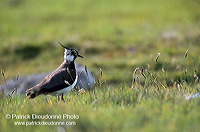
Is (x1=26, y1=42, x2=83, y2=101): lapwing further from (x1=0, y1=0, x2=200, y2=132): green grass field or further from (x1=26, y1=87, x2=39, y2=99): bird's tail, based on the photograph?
(x1=0, y1=0, x2=200, y2=132): green grass field

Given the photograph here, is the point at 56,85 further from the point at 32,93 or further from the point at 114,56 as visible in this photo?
the point at 114,56

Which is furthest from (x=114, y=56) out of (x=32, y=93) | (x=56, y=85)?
(x=32, y=93)

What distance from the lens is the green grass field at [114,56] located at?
500cm

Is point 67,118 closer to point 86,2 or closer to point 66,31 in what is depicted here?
point 66,31

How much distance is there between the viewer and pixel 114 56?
47.4 feet

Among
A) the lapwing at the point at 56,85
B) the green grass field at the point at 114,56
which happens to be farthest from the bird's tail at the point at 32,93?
the green grass field at the point at 114,56

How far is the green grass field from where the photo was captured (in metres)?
5.00

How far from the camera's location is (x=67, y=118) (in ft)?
16.2

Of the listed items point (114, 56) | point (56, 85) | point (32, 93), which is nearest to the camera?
point (32, 93)

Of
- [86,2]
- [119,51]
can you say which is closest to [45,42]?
[119,51]

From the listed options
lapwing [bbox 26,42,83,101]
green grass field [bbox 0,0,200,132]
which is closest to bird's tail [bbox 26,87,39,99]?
lapwing [bbox 26,42,83,101]

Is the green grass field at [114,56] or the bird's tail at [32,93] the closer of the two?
the green grass field at [114,56]

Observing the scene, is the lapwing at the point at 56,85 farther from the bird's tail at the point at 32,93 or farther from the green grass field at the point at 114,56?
the green grass field at the point at 114,56

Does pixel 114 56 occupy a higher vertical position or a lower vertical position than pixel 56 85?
lower
